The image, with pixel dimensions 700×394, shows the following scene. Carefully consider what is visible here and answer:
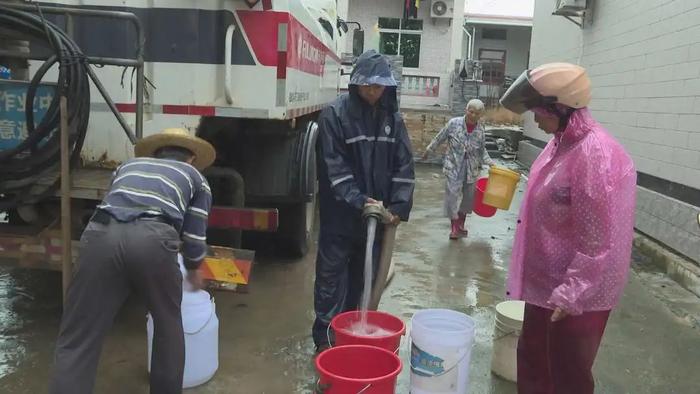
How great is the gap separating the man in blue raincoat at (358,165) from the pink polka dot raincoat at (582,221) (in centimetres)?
105

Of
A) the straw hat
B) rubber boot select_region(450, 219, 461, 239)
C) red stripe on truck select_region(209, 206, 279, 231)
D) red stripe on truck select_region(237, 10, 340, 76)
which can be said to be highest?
red stripe on truck select_region(237, 10, 340, 76)

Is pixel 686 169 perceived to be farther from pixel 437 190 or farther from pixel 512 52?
pixel 512 52

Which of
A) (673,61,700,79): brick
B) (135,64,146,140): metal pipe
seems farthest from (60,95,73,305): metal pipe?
(673,61,700,79): brick

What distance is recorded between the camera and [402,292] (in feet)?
16.6

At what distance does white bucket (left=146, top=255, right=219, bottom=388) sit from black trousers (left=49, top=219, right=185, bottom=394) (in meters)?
0.43

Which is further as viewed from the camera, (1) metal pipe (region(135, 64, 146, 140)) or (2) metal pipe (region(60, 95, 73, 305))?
(1) metal pipe (region(135, 64, 146, 140))

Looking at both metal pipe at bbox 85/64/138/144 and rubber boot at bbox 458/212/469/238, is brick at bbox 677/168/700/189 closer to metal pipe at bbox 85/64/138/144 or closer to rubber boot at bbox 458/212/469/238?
rubber boot at bbox 458/212/469/238

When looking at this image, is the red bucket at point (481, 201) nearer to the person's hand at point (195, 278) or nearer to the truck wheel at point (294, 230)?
the truck wheel at point (294, 230)

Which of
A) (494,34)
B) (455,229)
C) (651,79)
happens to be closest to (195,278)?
(455,229)

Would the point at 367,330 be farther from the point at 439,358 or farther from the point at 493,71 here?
the point at 493,71

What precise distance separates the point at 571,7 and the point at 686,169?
4360mm

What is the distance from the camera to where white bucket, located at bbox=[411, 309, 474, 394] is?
2.81 meters

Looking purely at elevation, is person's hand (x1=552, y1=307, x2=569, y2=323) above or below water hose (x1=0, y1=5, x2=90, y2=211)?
below

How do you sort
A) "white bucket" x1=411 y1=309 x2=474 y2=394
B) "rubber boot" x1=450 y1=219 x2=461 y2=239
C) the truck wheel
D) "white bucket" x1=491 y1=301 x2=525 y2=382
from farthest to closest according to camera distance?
"rubber boot" x1=450 y1=219 x2=461 y2=239 < the truck wheel < "white bucket" x1=491 y1=301 x2=525 y2=382 < "white bucket" x1=411 y1=309 x2=474 y2=394
